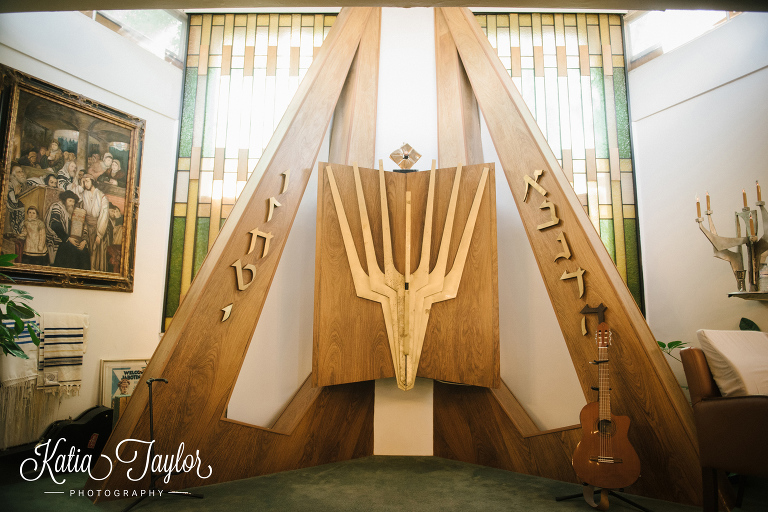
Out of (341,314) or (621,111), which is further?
(621,111)

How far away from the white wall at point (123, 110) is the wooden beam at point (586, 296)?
293 centimetres

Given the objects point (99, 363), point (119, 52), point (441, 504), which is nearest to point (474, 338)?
point (441, 504)

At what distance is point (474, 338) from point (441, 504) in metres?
1.10

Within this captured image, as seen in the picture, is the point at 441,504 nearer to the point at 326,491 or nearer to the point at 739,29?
the point at 326,491

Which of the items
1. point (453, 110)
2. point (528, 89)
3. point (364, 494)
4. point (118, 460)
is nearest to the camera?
point (118, 460)

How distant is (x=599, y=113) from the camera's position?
4.69 m

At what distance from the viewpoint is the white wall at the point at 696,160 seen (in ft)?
11.9

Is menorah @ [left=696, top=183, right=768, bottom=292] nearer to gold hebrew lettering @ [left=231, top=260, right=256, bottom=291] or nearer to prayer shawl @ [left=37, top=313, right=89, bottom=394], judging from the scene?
gold hebrew lettering @ [left=231, top=260, right=256, bottom=291]

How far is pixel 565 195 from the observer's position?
10.8 feet

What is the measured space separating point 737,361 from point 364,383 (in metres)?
2.40

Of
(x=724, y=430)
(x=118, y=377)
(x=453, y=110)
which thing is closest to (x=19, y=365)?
(x=118, y=377)

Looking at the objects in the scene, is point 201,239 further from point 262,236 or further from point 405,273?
point 405,273

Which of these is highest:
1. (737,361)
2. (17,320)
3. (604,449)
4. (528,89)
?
(528,89)

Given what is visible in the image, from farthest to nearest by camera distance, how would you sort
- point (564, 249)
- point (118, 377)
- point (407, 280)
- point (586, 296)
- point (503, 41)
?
point (503, 41) → point (118, 377) → point (407, 280) → point (564, 249) → point (586, 296)
